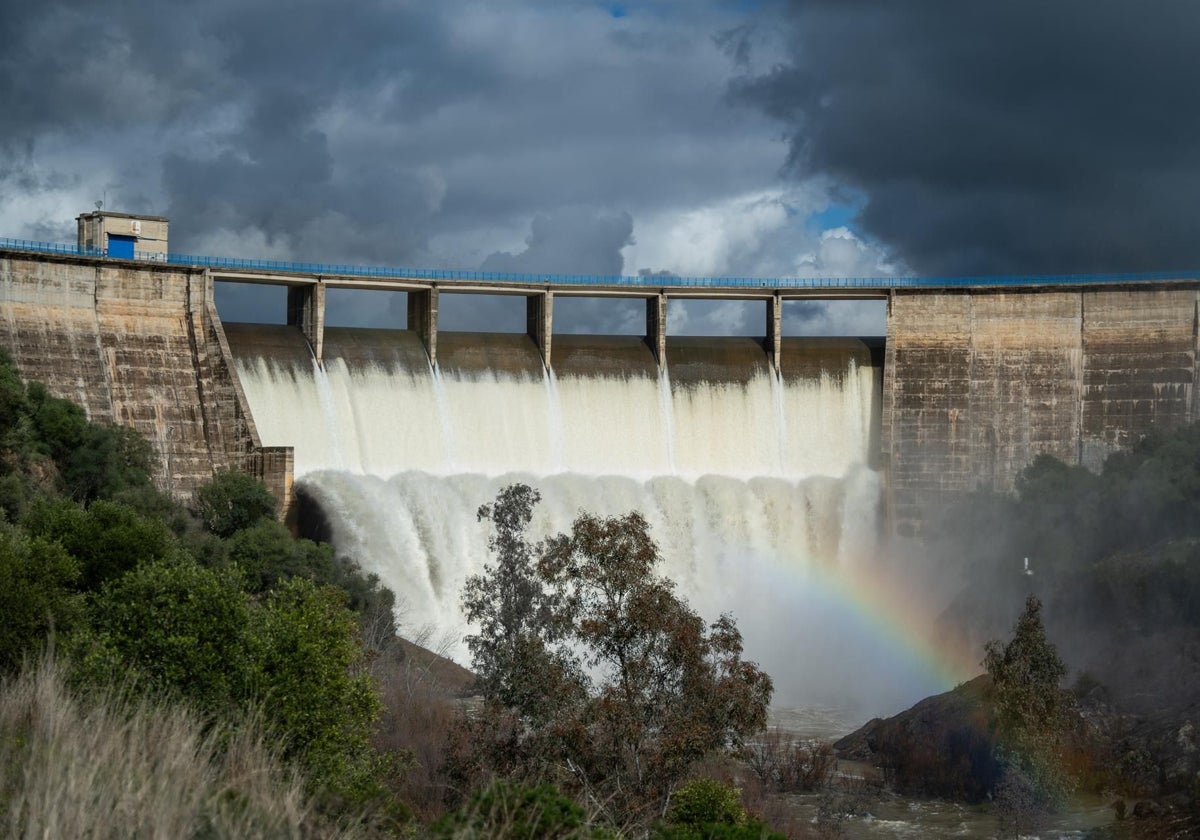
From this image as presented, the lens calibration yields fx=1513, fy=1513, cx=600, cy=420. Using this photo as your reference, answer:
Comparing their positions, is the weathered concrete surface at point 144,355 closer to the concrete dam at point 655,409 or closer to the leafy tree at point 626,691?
the concrete dam at point 655,409

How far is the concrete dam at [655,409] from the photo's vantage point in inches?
1761

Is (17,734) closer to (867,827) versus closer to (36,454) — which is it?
(867,827)

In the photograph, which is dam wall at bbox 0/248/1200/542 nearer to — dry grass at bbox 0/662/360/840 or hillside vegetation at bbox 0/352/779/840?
hillside vegetation at bbox 0/352/779/840

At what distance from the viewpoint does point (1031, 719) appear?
31.6 m

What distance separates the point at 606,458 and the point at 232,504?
1417cm

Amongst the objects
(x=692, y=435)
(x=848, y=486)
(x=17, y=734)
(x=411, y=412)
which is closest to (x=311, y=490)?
(x=411, y=412)

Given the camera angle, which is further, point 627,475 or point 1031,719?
point 627,475

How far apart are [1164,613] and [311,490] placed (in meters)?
23.9

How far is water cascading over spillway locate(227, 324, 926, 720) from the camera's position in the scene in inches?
1812

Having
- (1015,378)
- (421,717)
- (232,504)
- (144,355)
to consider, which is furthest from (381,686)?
(1015,378)

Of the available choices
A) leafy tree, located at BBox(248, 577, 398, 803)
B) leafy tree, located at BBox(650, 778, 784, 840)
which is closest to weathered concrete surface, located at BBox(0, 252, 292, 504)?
leafy tree, located at BBox(248, 577, 398, 803)

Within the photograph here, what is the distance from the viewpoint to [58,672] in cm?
1772

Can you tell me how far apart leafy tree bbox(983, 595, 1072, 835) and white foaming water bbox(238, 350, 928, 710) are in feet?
39.8

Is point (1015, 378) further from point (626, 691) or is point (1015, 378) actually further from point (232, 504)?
point (626, 691)
